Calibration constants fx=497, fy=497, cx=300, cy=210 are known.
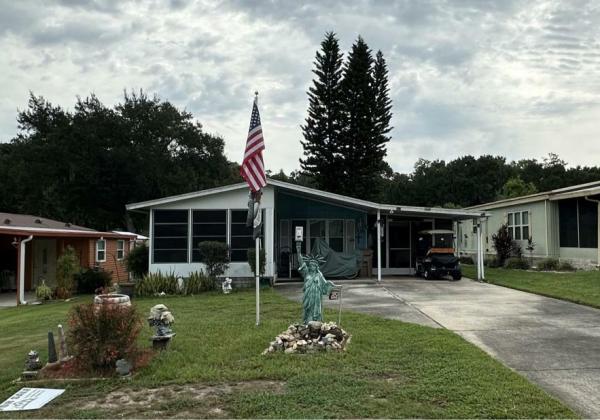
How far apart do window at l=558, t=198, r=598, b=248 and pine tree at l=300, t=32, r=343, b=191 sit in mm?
14962

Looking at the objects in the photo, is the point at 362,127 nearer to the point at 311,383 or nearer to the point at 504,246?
the point at 504,246

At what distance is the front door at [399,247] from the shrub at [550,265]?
16.4 feet

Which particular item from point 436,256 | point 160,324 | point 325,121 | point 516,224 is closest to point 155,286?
point 160,324

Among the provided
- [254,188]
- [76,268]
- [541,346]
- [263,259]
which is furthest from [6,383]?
[76,268]

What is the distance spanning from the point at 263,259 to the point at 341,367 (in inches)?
363

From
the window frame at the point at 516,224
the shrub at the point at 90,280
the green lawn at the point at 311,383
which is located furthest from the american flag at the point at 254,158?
the window frame at the point at 516,224

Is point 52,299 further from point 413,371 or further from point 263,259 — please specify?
point 413,371

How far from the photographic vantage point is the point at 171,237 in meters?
15.8

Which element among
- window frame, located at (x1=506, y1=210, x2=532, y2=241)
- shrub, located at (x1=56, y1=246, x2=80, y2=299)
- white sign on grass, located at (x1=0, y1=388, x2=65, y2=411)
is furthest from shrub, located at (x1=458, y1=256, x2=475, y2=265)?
white sign on grass, located at (x1=0, y1=388, x2=65, y2=411)

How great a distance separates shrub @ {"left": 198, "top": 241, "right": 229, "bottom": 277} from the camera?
14.9 meters

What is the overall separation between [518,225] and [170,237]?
15.3 m

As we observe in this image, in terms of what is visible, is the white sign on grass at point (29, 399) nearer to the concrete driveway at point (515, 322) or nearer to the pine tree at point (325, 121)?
the concrete driveway at point (515, 322)

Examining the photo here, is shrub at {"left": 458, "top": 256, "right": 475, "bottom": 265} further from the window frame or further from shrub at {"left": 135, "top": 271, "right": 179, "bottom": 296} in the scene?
shrub at {"left": 135, "top": 271, "right": 179, "bottom": 296}

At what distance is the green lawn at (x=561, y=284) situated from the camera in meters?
11.3
